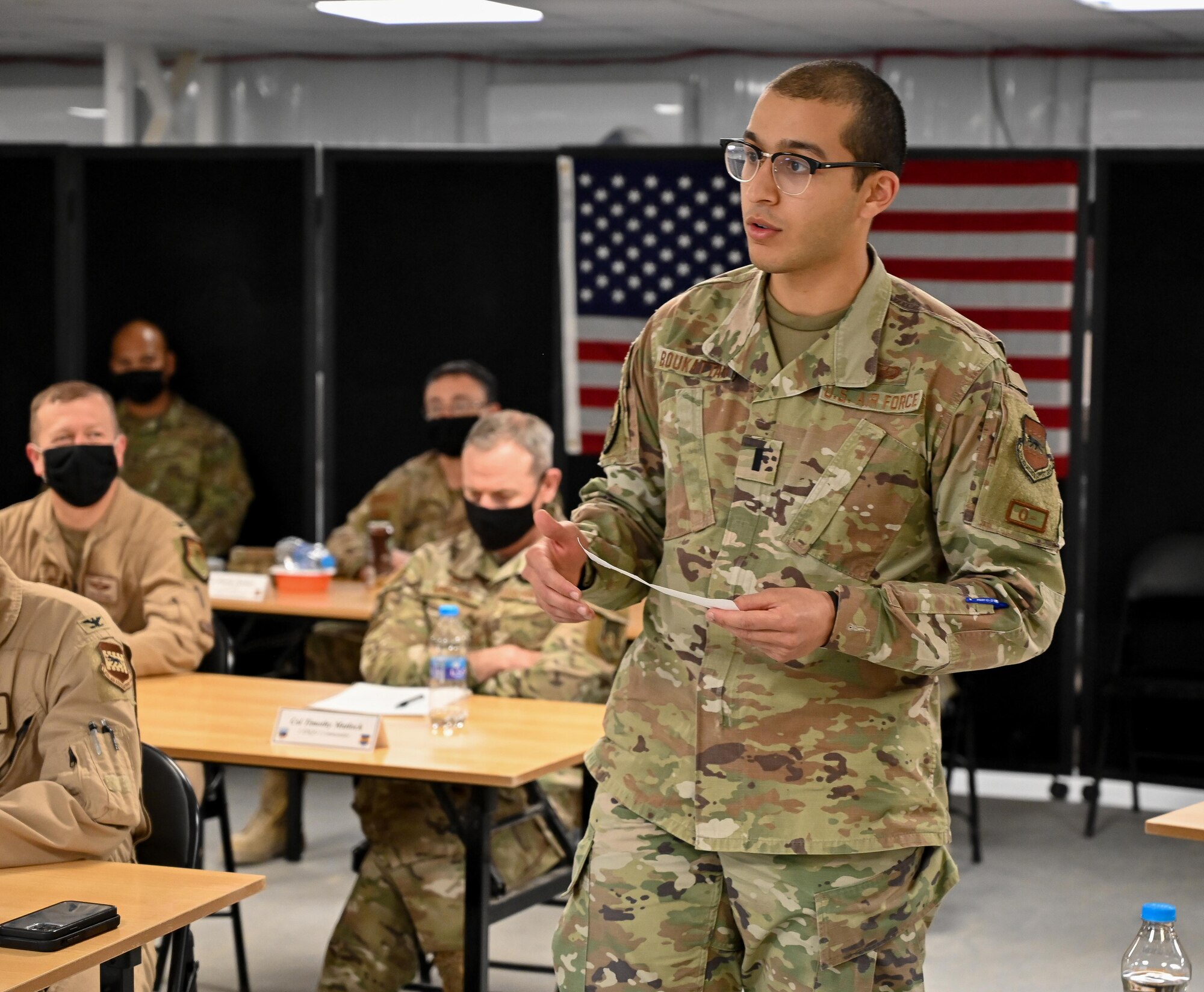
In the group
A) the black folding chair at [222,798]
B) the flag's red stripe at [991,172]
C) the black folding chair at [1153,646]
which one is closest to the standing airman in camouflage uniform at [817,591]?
the black folding chair at [222,798]

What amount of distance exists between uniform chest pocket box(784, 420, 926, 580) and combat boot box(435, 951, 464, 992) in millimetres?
1890

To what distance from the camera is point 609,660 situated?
3.91 meters

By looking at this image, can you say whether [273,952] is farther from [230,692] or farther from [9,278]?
[9,278]

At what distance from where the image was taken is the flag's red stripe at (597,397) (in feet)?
21.5

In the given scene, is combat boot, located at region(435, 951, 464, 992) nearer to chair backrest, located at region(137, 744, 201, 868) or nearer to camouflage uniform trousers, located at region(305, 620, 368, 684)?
chair backrest, located at region(137, 744, 201, 868)

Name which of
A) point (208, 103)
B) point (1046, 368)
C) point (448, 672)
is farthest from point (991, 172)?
point (208, 103)

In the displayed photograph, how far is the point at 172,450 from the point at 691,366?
17.2ft

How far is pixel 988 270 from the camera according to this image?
6.16 metres

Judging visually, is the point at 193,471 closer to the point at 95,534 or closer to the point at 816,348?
the point at 95,534

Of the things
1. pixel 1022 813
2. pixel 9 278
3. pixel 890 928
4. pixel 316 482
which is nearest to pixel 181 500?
pixel 316 482

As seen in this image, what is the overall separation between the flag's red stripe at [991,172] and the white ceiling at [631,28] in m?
0.67

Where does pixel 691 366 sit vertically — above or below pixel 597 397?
above

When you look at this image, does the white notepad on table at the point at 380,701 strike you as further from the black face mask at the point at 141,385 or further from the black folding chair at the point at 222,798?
the black face mask at the point at 141,385

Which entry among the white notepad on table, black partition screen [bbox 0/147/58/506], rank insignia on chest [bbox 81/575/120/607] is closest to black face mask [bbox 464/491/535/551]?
the white notepad on table
